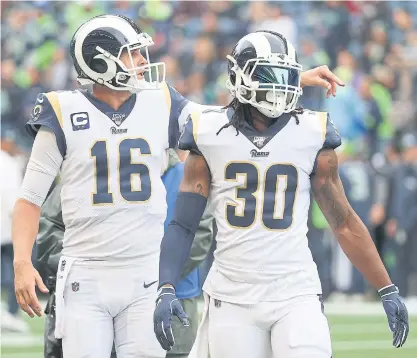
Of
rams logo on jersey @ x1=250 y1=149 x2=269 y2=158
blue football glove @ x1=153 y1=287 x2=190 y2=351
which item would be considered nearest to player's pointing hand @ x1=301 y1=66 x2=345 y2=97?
rams logo on jersey @ x1=250 y1=149 x2=269 y2=158

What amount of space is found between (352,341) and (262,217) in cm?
578

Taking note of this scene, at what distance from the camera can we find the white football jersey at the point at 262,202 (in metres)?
4.33


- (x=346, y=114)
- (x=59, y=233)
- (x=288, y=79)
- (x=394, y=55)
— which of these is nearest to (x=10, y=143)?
(x=346, y=114)

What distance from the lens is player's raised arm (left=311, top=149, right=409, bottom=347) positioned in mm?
4465

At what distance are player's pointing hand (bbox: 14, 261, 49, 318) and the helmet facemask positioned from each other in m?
1.05

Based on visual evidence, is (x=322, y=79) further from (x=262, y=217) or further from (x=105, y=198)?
(x=105, y=198)

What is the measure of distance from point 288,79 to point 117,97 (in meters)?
0.85

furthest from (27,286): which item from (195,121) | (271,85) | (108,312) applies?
(271,85)

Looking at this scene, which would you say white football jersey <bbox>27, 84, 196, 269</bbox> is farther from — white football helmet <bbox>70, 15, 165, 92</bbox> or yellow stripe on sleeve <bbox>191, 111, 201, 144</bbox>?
yellow stripe on sleeve <bbox>191, 111, 201, 144</bbox>

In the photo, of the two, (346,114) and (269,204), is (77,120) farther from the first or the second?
(346,114)

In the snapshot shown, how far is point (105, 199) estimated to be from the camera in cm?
483

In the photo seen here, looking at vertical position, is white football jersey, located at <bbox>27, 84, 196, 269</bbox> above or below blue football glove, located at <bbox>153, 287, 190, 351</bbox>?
above

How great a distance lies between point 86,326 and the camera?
4711 mm

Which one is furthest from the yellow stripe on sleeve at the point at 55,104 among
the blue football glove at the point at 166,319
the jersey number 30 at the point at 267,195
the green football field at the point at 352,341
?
the green football field at the point at 352,341
